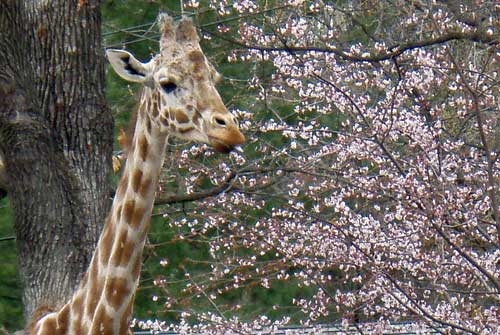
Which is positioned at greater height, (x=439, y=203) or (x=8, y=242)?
(x=439, y=203)

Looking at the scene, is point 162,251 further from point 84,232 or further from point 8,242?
point 84,232

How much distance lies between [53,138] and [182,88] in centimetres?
130

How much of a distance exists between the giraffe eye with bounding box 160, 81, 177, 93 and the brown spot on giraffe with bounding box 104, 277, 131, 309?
945 millimetres

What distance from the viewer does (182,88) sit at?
4.77 metres

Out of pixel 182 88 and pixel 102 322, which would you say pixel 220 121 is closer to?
pixel 182 88

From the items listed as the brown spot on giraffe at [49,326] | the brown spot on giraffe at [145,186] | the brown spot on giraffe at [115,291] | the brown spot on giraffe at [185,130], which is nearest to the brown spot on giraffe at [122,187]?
the brown spot on giraffe at [145,186]

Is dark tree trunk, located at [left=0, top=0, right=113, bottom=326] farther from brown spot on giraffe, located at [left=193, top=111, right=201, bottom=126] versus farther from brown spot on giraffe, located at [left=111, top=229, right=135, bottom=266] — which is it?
brown spot on giraffe, located at [left=193, top=111, right=201, bottom=126]

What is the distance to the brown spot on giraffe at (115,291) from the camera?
5.11m

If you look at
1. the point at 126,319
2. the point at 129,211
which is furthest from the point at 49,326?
the point at 129,211

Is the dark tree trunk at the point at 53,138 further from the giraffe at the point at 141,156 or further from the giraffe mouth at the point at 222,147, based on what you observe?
the giraffe mouth at the point at 222,147

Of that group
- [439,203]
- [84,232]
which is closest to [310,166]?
[439,203]

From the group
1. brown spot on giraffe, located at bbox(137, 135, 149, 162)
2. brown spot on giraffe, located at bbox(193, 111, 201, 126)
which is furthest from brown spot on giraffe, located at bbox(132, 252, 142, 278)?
brown spot on giraffe, located at bbox(193, 111, 201, 126)

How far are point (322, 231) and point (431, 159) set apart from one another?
1.75m

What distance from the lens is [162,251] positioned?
47.6ft
